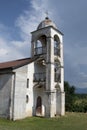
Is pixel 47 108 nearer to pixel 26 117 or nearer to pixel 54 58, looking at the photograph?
pixel 26 117

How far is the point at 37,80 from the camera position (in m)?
28.1

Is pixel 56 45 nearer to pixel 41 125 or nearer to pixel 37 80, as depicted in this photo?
pixel 37 80

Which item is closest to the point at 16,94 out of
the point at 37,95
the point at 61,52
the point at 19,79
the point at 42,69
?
the point at 19,79

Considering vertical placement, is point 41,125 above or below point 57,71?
below

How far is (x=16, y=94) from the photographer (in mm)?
24328

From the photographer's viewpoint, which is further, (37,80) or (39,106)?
(39,106)

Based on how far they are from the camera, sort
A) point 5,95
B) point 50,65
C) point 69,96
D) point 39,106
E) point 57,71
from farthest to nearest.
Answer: point 69,96 → point 57,71 → point 39,106 → point 50,65 → point 5,95

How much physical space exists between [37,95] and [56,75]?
12.2ft

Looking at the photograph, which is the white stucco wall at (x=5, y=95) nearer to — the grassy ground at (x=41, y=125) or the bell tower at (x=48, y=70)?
Result: the grassy ground at (x=41, y=125)

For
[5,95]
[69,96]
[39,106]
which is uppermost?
[5,95]

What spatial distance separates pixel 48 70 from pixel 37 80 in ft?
6.25

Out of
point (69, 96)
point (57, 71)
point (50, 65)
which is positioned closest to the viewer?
point (50, 65)

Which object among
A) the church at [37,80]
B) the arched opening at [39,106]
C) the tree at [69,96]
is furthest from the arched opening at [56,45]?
the tree at [69,96]

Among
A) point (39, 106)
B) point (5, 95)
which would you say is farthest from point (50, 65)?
point (5, 95)
